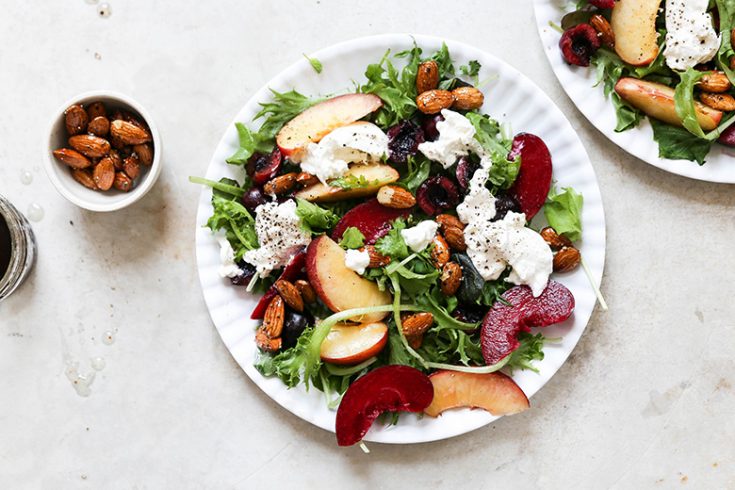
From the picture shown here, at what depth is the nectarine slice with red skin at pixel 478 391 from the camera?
5.31 feet

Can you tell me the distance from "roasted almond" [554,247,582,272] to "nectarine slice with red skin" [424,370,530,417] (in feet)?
0.95

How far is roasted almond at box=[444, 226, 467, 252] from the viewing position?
5.22 ft

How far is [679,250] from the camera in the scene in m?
1.77

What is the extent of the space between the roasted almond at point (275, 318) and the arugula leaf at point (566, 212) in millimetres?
657

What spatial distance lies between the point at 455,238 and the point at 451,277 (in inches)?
Answer: 3.6

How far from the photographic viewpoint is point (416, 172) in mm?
1621

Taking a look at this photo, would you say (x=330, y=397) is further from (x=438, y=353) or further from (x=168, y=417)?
(x=168, y=417)

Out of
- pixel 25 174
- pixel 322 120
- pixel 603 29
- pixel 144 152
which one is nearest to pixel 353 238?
pixel 322 120

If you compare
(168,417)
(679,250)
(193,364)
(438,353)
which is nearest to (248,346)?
(193,364)

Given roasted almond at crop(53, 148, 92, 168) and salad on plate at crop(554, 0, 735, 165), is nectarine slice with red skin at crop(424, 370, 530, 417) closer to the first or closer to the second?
salad on plate at crop(554, 0, 735, 165)

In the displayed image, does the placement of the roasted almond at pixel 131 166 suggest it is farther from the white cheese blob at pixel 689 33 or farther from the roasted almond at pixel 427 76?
the white cheese blob at pixel 689 33

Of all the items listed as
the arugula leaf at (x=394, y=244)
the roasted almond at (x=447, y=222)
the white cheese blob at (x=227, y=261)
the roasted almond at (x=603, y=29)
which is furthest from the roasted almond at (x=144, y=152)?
the roasted almond at (x=603, y=29)

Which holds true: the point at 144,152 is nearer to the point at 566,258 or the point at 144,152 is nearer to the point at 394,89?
the point at 394,89

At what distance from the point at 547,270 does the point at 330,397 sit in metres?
0.58
